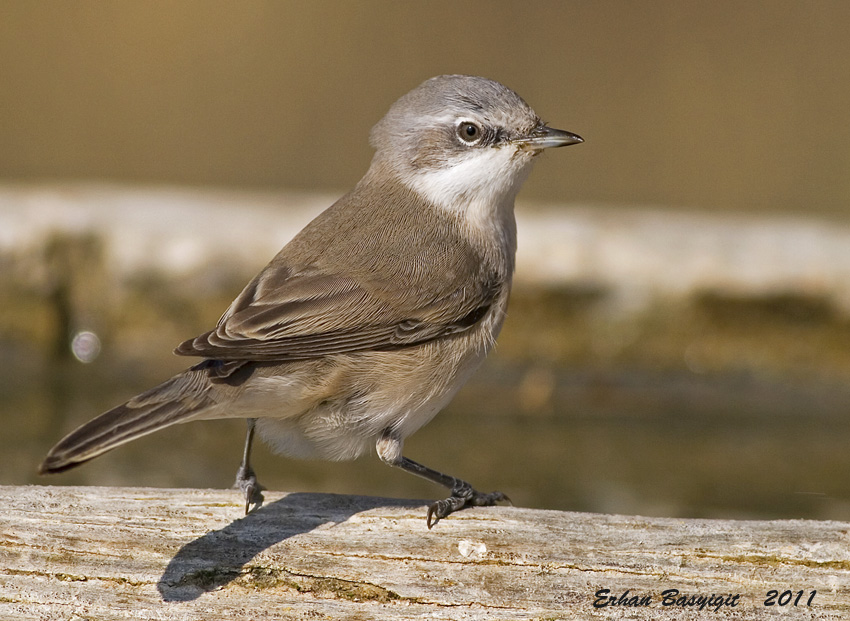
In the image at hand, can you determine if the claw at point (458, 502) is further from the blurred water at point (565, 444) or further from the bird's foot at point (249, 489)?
the blurred water at point (565, 444)

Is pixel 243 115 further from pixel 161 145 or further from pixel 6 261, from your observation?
pixel 6 261

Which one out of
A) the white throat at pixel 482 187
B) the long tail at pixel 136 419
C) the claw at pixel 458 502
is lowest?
the claw at pixel 458 502

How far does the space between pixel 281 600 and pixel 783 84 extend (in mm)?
12165

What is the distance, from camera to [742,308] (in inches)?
291

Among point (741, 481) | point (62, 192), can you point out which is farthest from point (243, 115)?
point (741, 481)

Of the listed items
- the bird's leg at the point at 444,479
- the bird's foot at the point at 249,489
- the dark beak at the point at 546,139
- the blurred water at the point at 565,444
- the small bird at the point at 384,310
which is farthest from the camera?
the blurred water at the point at 565,444

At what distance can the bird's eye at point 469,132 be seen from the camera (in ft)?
16.4

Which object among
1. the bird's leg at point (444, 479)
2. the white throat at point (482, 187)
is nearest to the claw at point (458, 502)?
the bird's leg at point (444, 479)

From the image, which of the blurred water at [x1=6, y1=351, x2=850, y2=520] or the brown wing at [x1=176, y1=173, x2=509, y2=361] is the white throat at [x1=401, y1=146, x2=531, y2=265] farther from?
the blurred water at [x1=6, y1=351, x2=850, y2=520]

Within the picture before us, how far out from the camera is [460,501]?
4.28 metres

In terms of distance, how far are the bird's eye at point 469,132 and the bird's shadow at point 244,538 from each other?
5.89ft

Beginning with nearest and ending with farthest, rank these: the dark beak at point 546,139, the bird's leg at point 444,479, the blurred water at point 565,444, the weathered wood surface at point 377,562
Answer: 1. the weathered wood surface at point 377,562
2. the bird's leg at point 444,479
3. the dark beak at point 546,139
4. the blurred water at point 565,444

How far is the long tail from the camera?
354 cm

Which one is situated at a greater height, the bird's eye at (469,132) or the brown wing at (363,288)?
the bird's eye at (469,132)
